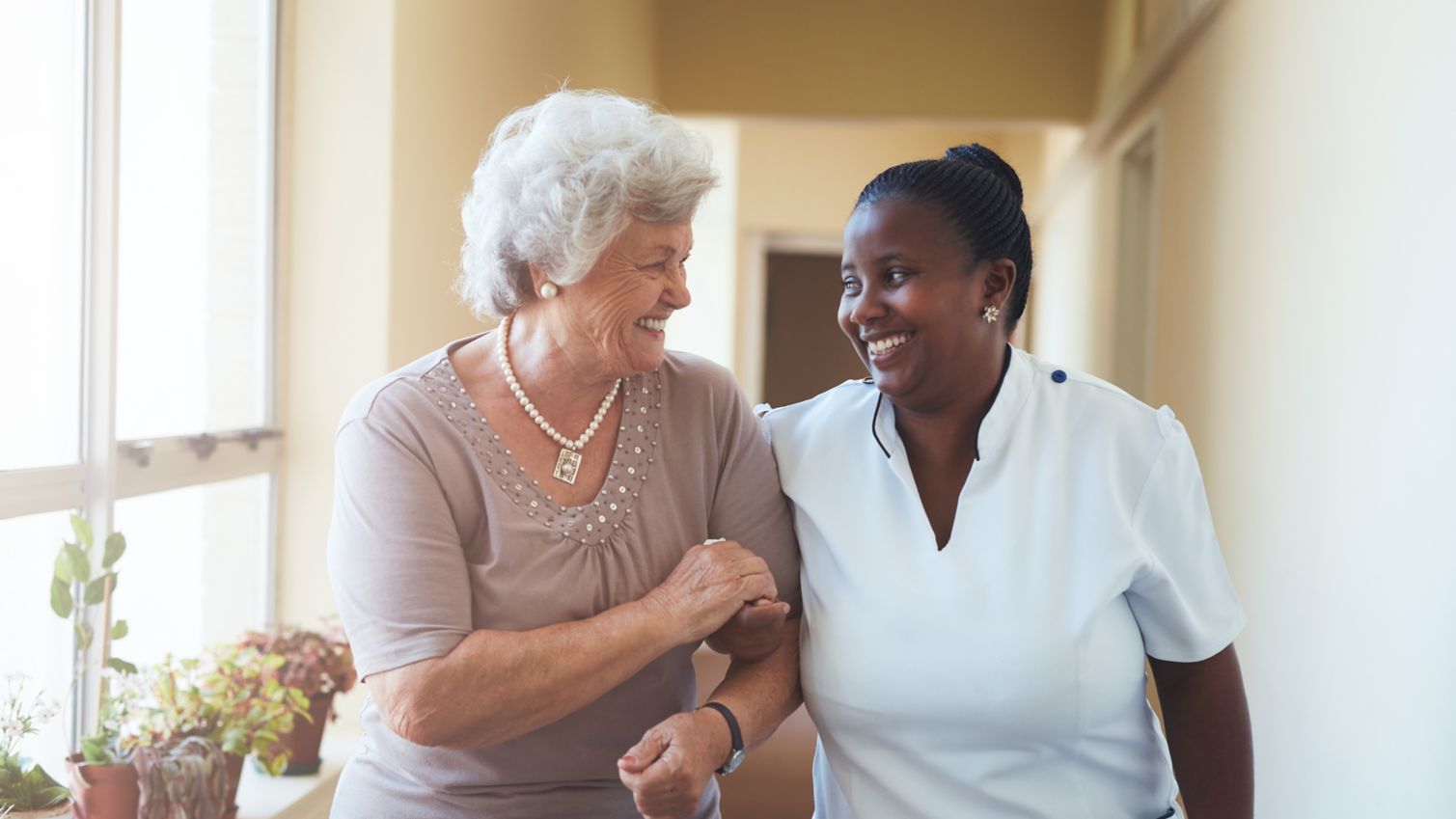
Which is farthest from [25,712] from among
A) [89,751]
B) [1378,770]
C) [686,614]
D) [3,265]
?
[1378,770]

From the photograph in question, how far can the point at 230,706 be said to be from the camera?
87.7 inches

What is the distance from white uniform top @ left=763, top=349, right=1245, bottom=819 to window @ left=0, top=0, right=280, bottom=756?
1.40m

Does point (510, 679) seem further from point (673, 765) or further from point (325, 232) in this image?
point (325, 232)

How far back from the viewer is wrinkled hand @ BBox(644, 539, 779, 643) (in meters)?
1.46

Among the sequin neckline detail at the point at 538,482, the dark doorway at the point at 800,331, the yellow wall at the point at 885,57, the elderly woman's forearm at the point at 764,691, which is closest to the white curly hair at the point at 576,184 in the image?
the sequin neckline detail at the point at 538,482

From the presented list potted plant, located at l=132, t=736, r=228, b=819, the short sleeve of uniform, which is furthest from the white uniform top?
potted plant, located at l=132, t=736, r=228, b=819

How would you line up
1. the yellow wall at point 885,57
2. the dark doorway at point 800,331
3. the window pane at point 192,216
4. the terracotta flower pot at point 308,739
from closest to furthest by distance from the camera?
the window pane at point 192,216
the terracotta flower pot at point 308,739
the yellow wall at point 885,57
the dark doorway at point 800,331

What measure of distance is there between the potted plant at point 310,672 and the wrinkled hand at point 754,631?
1.16m

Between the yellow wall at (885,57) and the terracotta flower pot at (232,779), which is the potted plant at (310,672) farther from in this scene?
the yellow wall at (885,57)

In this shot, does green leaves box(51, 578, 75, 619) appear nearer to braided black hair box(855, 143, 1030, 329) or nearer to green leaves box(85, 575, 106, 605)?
green leaves box(85, 575, 106, 605)

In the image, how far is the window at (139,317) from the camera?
6.71 feet

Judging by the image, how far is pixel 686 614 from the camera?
1454 mm

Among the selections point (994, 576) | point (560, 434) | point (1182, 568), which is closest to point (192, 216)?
point (560, 434)

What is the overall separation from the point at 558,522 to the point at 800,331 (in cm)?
926
